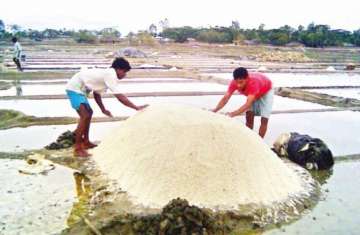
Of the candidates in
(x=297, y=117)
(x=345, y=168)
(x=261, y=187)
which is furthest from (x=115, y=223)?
(x=297, y=117)

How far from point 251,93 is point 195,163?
129 centimetres

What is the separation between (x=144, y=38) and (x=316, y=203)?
36038 mm

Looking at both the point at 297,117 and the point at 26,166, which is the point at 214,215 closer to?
the point at 26,166

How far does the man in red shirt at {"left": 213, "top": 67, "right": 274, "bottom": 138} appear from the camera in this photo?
4.36m

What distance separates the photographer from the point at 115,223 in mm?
2988

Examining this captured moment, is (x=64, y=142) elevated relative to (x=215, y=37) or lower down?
lower down

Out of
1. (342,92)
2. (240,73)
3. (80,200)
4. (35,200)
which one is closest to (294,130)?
(240,73)

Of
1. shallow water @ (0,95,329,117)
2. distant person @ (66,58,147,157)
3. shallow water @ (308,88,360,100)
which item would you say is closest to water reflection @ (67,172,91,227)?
distant person @ (66,58,147,157)

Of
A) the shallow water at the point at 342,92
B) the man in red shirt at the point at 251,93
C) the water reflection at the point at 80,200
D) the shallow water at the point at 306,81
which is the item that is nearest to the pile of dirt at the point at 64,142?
the water reflection at the point at 80,200

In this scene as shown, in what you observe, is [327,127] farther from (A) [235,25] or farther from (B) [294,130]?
(A) [235,25]

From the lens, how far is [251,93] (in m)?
4.47

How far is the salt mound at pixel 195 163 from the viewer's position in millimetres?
3377

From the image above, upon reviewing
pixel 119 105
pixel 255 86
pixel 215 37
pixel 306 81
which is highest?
pixel 255 86

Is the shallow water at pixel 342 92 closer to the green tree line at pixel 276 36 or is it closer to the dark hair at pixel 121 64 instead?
the dark hair at pixel 121 64
